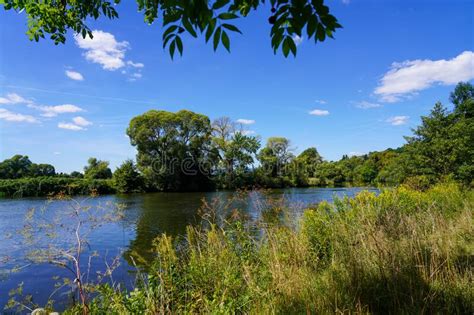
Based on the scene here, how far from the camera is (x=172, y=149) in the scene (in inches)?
1750

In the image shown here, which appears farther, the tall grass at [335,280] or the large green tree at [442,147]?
the large green tree at [442,147]

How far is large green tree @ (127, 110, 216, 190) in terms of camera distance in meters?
43.2

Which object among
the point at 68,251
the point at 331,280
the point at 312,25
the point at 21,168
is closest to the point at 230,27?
the point at 312,25

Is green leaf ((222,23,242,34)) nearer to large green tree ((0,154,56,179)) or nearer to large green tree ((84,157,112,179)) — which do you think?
large green tree ((84,157,112,179))

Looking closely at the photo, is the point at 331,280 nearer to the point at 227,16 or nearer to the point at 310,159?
the point at 227,16

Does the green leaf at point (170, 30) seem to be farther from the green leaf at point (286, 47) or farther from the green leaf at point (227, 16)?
the green leaf at point (286, 47)

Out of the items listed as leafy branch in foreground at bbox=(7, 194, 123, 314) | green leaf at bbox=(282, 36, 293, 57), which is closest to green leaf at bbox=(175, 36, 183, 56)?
green leaf at bbox=(282, 36, 293, 57)

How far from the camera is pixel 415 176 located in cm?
1388

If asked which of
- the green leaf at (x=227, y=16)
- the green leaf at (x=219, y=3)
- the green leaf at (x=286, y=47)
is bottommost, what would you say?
the green leaf at (x=286, y=47)

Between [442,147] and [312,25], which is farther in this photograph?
[442,147]

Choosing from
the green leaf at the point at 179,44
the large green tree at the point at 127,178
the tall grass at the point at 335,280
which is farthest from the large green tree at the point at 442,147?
the large green tree at the point at 127,178

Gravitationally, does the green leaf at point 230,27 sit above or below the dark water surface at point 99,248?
above

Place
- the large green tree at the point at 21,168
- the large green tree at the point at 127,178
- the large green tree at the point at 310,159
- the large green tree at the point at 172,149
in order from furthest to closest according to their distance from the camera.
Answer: the large green tree at the point at 310,159 < the large green tree at the point at 21,168 < the large green tree at the point at 172,149 < the large green tree at the point at 127,178

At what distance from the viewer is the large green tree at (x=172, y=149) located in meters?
43.2
